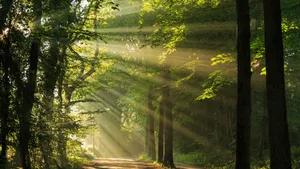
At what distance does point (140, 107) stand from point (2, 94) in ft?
84.1

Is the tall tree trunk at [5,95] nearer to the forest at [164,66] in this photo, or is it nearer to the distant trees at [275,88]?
the forest at [164,66]

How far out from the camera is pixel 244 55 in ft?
31.6

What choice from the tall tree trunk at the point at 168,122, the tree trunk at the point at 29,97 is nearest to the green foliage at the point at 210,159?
the tall tree trunk at the point at 168,122

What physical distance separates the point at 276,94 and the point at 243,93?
6.02ft

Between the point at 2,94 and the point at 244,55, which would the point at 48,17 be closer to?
the point at 2,94

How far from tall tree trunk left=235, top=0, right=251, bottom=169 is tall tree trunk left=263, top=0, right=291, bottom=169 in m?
1.46

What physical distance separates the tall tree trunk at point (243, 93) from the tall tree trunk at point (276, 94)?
1460mm

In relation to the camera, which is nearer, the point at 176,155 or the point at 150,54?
the point at 150,54

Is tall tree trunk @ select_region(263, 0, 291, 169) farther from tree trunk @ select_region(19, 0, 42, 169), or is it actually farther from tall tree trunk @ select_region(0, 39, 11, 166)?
tall tree trunk @ select_region(0, 39, 11, 166)

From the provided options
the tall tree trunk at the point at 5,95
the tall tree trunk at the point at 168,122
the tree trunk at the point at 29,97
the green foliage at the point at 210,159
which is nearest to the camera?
the tall tree trunk at the point at 5,95

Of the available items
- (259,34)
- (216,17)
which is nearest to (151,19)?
(216,17)

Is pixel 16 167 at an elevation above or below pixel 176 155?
above

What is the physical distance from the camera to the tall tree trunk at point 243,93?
31.1ft

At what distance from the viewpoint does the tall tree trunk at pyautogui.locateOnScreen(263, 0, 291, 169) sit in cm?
766
